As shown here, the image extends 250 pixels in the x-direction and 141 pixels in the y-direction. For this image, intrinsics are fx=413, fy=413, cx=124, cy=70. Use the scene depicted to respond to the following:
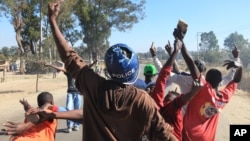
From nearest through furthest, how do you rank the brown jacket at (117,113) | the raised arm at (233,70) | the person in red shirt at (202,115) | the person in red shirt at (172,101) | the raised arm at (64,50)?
the brown jacket at (117,113), the raised arm at (64,50), the person in red shirt at (172,101), the person in red shirt at (202,115), the raised arm at (233,70)

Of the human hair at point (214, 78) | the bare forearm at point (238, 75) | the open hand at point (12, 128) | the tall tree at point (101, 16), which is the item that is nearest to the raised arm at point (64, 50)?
the open hand at point (12, 128)

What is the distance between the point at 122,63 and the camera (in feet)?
7.63

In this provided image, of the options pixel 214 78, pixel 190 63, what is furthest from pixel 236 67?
pixel 190 63

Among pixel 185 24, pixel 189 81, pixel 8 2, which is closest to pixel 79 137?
pixel 189 81

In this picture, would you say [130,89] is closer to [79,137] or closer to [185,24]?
[185,24]

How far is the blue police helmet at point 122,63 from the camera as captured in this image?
2334 mm

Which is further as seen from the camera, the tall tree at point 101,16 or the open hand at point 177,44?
the tall tree at point 101,16

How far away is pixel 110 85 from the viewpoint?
2.37 m

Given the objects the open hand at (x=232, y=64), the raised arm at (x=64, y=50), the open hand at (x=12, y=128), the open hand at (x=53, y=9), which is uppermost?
the open hand at (x=53, y=9)

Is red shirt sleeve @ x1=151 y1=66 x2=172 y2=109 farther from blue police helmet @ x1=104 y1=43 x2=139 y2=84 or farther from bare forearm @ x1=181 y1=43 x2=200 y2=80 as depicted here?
blue police helmet @ x1=104 y1=43 x2=139 y2=84

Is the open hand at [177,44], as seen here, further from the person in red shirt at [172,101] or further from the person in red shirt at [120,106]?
the person in red shirt at [120,106]

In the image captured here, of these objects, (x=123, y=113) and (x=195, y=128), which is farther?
(x=195, y=128)

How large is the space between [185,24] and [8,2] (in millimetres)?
Answer: 29905

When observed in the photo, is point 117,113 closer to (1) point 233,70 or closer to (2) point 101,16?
(1) point 233,70
